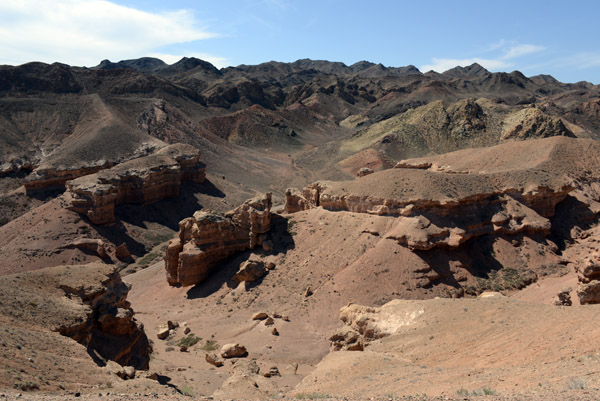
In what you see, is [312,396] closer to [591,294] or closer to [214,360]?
[214,360]

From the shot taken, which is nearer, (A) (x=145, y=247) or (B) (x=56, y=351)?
(B) (x=56, y=351)

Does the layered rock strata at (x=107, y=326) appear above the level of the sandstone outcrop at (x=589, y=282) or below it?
below

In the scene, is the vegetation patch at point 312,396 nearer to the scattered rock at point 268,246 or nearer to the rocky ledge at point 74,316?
the rocky ledge at point 74,316

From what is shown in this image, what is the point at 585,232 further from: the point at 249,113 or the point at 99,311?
the point at 249,113

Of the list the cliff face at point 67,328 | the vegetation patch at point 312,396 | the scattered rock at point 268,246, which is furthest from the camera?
the scattered rock at point 268,246

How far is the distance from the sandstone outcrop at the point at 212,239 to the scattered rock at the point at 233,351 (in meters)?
10.4

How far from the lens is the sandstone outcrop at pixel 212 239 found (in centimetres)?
3397

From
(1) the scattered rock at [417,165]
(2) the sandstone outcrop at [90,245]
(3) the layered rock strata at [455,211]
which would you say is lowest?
(2) the sandstone outcrop at [90,245]

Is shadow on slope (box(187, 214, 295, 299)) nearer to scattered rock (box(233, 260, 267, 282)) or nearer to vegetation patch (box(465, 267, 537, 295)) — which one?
scattered rock (box(233, 260, 267, 282))

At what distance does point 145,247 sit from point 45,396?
38076 millimetres

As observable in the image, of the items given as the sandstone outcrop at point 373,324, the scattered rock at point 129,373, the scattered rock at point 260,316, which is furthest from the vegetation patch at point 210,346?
the scattered rock at point 129,373

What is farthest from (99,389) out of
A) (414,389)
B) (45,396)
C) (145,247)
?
(145,247)

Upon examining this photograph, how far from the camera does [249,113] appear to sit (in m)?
125

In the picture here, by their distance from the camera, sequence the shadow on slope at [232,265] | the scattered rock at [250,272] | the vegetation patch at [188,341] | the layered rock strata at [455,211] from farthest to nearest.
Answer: the shadow on slope at [232,265], the scattered rock at [250,272], the layered rock strata at [455,211], the vegetation patch at [188,341]
